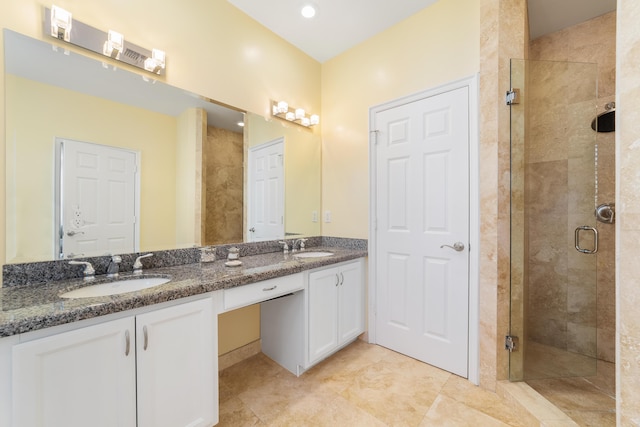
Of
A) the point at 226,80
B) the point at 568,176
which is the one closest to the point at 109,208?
the point at 226,80

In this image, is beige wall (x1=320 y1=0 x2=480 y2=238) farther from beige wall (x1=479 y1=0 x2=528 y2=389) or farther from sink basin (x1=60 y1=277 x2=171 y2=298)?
sink basin (x1=60 y1=277 x2=171 y2=298)

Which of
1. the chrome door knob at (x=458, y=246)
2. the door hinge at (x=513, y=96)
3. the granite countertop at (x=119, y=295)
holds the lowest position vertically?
the granite countertop at (x=119, y=295)

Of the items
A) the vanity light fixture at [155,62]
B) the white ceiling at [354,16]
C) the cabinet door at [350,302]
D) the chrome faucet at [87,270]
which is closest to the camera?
the chrome faucet at [87,270]

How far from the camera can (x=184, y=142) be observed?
182cm

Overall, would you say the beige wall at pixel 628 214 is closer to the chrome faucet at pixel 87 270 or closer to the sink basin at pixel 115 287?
the sink basin at pixel 115 287

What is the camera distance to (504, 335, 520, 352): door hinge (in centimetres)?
173

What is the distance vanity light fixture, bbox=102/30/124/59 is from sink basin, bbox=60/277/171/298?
128cm

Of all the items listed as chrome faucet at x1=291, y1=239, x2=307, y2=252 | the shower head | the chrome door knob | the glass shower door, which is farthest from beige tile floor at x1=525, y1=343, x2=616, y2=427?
chrome faucet at x1=291, y1=239, x2=307, y2=252

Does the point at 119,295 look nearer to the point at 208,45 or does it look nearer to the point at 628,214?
the point at 208,45

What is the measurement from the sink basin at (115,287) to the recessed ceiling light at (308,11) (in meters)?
2.17

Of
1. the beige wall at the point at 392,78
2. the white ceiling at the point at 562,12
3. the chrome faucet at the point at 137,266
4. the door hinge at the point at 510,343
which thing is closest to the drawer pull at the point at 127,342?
the chrome faucet at the point at 137,266

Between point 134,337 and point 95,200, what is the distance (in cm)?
85

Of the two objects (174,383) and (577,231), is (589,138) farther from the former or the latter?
(174,383)

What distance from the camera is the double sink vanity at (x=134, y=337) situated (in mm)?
881
